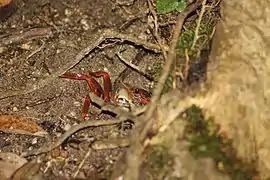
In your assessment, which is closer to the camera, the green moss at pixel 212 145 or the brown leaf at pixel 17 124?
the green moss at pixel 212 145

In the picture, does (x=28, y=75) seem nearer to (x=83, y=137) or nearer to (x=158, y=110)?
(x=83, y=137)

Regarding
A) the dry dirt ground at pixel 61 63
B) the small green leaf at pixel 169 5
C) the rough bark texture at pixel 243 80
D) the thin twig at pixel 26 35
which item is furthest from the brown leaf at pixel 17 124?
the rough bark texture at pixel 243 80

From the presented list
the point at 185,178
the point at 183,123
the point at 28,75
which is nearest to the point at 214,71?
the point at 183,123

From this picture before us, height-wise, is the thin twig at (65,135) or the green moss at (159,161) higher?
the thin twig at (65,135)

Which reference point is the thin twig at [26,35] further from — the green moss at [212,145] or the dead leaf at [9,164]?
the green moss at [212,145]

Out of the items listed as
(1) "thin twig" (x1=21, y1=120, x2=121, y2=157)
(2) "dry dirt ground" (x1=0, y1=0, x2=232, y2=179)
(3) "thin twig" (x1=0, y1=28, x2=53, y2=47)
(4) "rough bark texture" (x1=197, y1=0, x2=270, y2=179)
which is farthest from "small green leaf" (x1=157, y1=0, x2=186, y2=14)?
(1) "thin twig" (x1=21, y1=120, x2=121, y2=157)

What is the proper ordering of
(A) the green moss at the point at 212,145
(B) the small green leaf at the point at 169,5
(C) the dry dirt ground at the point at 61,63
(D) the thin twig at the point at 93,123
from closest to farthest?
(A) the green moss at the point at 212,145, (D) the thin twig at the point at 93,123, (C) the dry dirt ground at the point at 61,63, (B) the small green leaf at the point at 169,5
